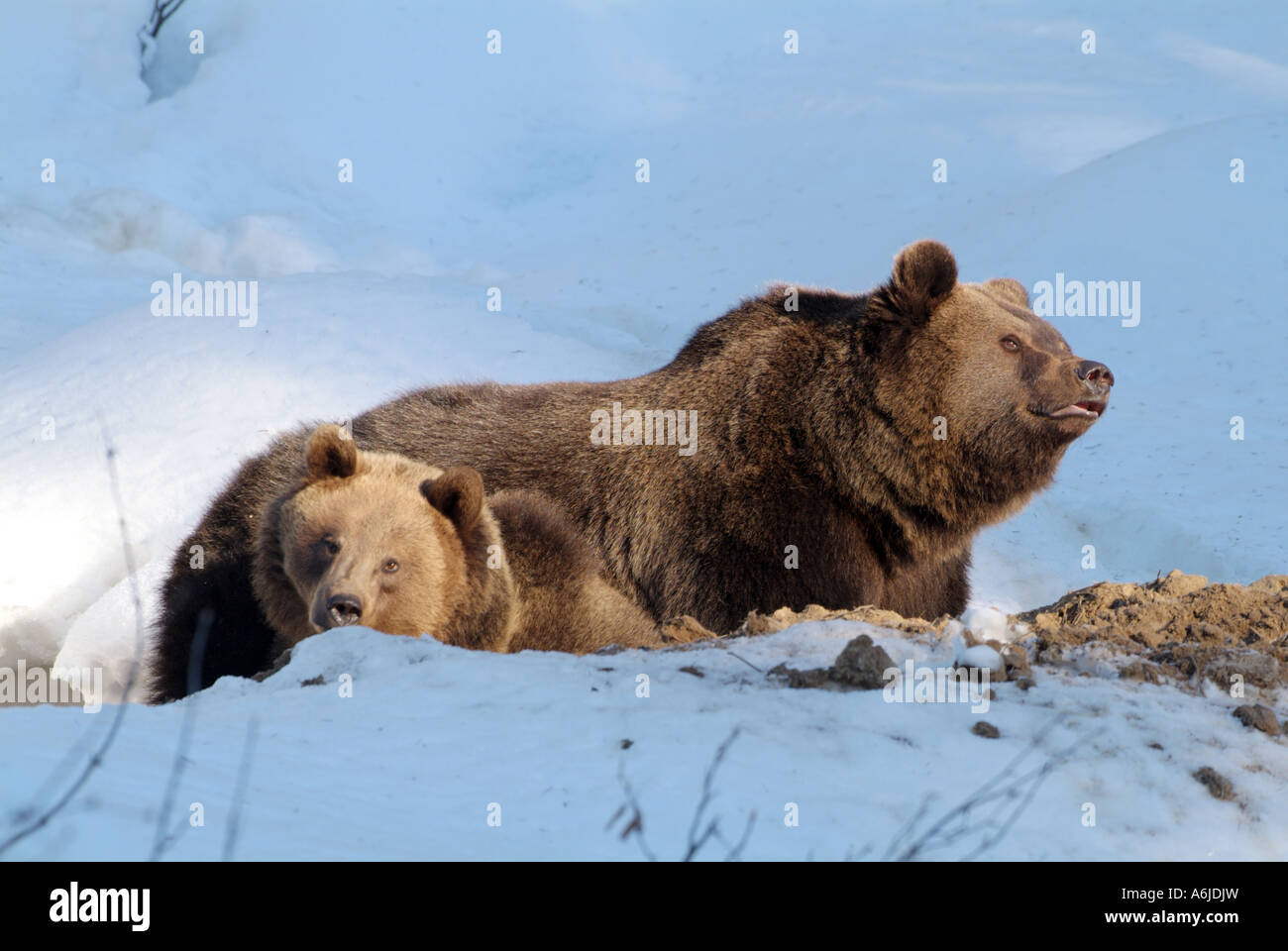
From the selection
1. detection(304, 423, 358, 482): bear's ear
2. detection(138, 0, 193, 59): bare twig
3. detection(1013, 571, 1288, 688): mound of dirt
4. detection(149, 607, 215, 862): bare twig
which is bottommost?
detection(1013, 571, 1288, 688): mound of dirt

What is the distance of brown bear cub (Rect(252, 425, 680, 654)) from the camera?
6.34m

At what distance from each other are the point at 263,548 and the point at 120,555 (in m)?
2.85

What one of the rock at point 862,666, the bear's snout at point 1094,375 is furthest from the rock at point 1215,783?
the bear's snout at point 1094,375

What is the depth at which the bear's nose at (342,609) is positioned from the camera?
5914mm

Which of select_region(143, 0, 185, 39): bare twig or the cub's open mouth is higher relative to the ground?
select_region(143, 0, 185, 39): bare twig

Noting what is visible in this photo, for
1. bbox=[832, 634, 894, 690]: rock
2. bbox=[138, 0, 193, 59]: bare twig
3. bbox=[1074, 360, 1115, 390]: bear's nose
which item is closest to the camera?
bbox=[832, 634, 894, 690]: rock

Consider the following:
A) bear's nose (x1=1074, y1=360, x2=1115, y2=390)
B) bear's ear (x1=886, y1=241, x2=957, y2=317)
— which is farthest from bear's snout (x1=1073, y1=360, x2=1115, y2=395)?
bear's ear (x1=886, y1=241, x2=957, y2=317)

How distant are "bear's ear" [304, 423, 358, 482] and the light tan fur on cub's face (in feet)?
0.14

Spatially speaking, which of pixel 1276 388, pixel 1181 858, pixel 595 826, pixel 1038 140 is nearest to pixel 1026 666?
pixel 1181 858

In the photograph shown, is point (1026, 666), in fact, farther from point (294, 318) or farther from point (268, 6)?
point (268, 6)

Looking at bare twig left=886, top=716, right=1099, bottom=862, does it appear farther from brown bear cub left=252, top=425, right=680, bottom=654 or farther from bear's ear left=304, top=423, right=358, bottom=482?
bear's ear left=304, top=423, right=358, bottom=482

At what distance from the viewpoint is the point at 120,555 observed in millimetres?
9188

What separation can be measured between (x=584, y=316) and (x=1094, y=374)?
28.9ft

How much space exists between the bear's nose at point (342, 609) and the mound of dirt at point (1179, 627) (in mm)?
2783
